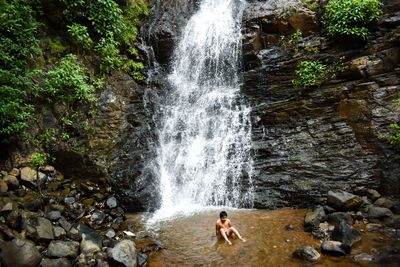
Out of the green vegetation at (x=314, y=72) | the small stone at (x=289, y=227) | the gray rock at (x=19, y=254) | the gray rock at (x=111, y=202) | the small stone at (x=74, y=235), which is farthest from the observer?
the green vegetation at (x=314, y=72)

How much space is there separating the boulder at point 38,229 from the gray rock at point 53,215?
25.6 inches

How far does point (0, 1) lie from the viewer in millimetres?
6715

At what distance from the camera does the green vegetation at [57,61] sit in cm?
658

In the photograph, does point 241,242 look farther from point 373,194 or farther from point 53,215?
point 53,215

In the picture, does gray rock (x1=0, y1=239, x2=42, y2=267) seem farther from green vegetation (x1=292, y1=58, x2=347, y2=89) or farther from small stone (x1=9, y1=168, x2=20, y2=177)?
green vegetation (x1=292, y1=58, x2=347, y2=89)

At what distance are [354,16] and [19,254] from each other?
37.3ft

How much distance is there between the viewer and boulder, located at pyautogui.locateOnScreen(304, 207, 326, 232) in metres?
5.07

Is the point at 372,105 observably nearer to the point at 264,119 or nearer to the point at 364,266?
the point at 264,119

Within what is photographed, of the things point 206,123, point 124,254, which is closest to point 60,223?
point 124,254

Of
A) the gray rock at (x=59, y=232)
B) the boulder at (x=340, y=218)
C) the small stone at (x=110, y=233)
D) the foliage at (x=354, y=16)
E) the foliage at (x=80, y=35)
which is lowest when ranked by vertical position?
the boulder at (x=340, y=218)

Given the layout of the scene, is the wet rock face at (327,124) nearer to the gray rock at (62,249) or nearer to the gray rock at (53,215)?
the gray rock at (62,249)

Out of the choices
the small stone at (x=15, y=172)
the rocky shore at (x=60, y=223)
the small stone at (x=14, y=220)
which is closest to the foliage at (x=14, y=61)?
the small stone at (x=15, y=172)

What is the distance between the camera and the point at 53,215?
5.77m

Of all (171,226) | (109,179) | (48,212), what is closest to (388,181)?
(171,226)
